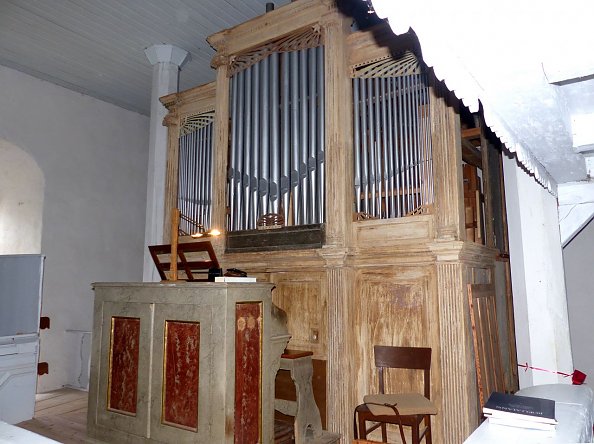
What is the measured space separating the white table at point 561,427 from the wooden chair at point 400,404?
1178 mm

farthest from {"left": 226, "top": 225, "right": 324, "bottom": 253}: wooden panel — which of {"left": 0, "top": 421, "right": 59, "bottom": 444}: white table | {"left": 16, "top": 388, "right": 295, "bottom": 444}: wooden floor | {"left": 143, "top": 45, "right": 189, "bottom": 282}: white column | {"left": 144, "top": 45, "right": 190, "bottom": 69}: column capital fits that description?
{"left": 0, "top": 421, "right": 59, "bottom": 444}: white table

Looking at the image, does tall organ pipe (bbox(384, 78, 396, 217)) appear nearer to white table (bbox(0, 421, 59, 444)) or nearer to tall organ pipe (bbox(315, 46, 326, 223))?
tall organ pipe (bbox(315, 46, 326, 223))

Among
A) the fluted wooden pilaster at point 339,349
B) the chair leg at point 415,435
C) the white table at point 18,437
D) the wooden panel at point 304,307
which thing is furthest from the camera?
the wooden panel at point 304,307

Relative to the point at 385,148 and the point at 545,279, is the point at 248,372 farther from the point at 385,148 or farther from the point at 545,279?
the point at 385,148

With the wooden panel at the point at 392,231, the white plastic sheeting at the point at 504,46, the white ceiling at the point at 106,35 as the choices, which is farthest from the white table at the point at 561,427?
the white ceiling at the point at 106,35

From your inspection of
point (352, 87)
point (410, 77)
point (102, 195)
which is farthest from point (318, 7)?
→ point (102, 195)

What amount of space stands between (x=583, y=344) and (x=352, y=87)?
4102 mm

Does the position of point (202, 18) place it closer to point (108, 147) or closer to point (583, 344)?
point (108, 147)

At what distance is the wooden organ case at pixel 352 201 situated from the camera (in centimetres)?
368

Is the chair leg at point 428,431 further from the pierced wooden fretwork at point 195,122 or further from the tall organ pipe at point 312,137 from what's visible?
the pierced wooden fretwork at point 195,122

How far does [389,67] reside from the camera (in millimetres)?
4145

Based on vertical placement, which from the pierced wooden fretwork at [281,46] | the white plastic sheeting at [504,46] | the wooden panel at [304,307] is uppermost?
the pierced wooden fretwork at [281,46]

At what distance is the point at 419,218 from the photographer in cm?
376

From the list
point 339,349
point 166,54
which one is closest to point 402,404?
point 339,349
